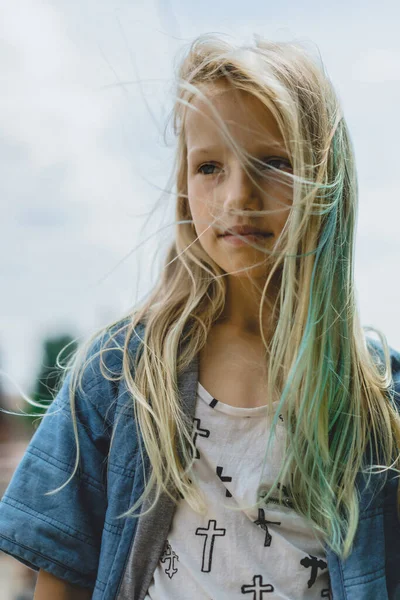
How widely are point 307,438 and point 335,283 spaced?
0.27 meters

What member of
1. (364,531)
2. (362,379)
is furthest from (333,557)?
(362,379)

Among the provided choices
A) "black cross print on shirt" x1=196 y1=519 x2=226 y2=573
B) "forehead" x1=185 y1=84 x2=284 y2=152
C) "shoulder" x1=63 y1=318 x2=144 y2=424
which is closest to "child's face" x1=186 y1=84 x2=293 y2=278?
"forehead" x1=185 y1=84 x2=284 y2=152

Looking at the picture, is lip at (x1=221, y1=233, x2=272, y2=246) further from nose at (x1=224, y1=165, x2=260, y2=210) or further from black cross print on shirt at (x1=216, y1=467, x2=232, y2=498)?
black cross print on shirt at (x1=216, y1=467, x2=232, y2=498)

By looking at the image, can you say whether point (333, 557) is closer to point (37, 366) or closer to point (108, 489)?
point (108, 489)

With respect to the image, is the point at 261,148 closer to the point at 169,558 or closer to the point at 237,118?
the point at 237,118

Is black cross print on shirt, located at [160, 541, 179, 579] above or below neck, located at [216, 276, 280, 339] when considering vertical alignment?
below

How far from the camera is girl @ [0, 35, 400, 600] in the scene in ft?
3.72

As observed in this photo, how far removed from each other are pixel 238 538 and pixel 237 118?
0.66m

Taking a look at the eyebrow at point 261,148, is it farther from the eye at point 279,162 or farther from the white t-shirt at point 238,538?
the white t-shirt at point 238,538

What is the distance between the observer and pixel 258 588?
1.11m

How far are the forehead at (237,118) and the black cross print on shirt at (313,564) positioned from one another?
657 millimetres

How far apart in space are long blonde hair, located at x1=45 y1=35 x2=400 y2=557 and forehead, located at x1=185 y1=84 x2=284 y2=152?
1 cm

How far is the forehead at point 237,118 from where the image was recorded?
3.70 ft

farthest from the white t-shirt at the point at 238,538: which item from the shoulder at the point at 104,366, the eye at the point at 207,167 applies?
the eye at the point at 207,167
